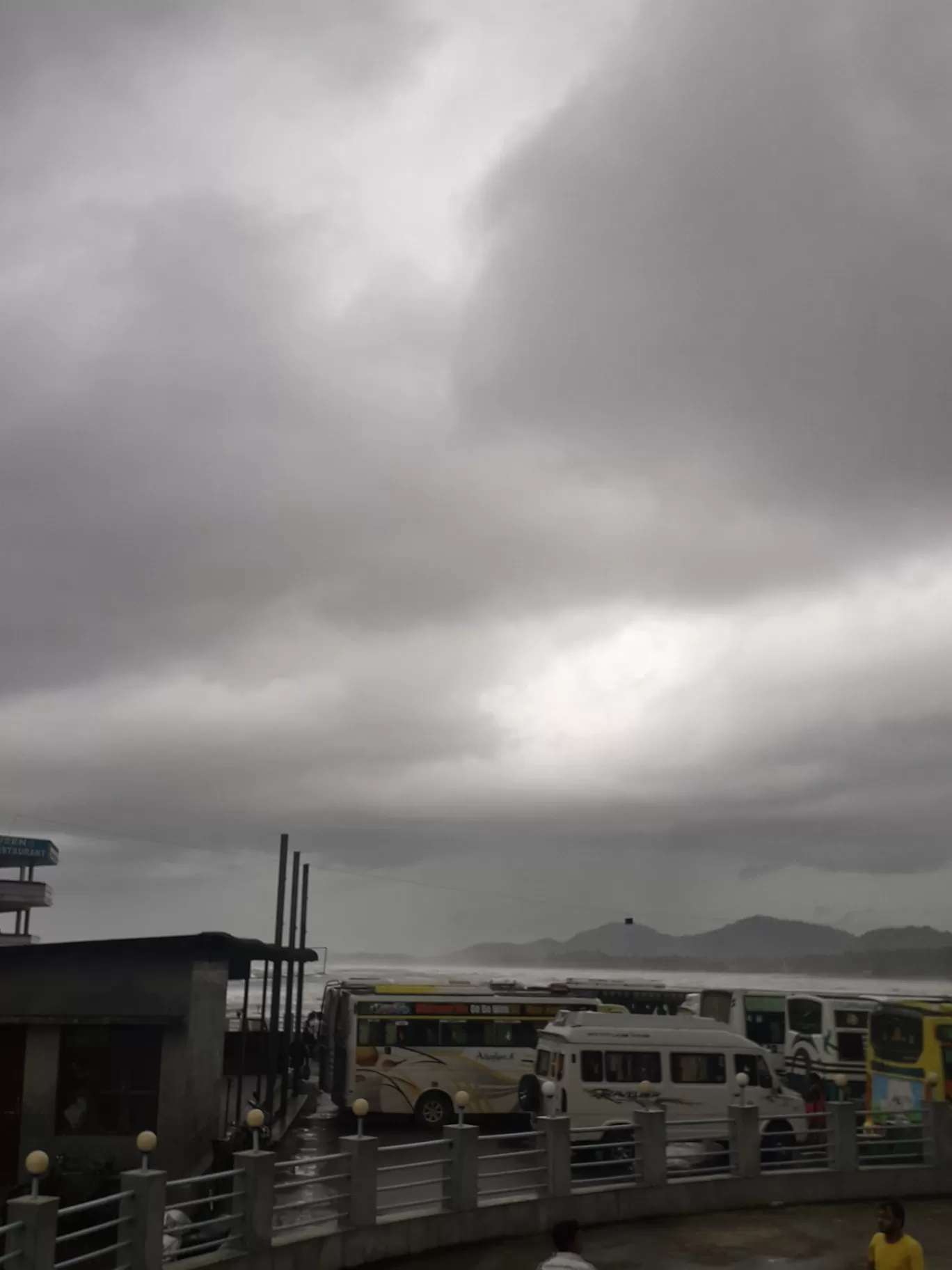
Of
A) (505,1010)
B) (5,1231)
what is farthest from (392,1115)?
(5,1231)

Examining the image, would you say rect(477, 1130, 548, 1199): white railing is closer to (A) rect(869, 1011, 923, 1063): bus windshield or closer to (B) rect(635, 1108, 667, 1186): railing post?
(B) rect(635, 1108, 667, 1186): railing post

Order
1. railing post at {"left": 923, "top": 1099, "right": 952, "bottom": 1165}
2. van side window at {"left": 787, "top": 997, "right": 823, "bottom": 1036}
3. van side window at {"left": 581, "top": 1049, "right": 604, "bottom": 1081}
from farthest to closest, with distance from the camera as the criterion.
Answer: van side window at {"left": 787, "top": 997, "right": 823, "bottom": 1036}, van side window at {"left": 581, "top": 1049, "right": 604, "bottom": 1081}, railing post at {"left": 923, "top": 1099, "right": 952, "bottom": 1165}

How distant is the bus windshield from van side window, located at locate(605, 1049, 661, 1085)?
4.67 metres

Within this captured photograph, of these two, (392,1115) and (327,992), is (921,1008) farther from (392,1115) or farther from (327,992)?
(327,992)

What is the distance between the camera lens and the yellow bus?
2295cm

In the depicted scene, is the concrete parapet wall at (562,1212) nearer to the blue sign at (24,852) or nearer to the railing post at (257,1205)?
the railing post at (257,1205)

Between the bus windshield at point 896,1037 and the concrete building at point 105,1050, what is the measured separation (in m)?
13.8

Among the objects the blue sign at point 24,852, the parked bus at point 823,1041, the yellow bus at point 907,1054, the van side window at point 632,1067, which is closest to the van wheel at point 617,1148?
the van side window at point 632,1067

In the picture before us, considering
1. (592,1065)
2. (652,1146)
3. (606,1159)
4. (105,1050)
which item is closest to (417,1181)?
(652,1146)

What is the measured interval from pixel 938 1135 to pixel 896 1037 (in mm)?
4462

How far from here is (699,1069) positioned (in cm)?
2519

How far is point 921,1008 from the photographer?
2361 centimetres

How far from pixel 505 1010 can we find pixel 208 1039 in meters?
10.8

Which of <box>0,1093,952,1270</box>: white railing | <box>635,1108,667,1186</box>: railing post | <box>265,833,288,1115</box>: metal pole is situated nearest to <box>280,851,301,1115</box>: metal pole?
<box>265,833,288,1115</box>: metal pole
